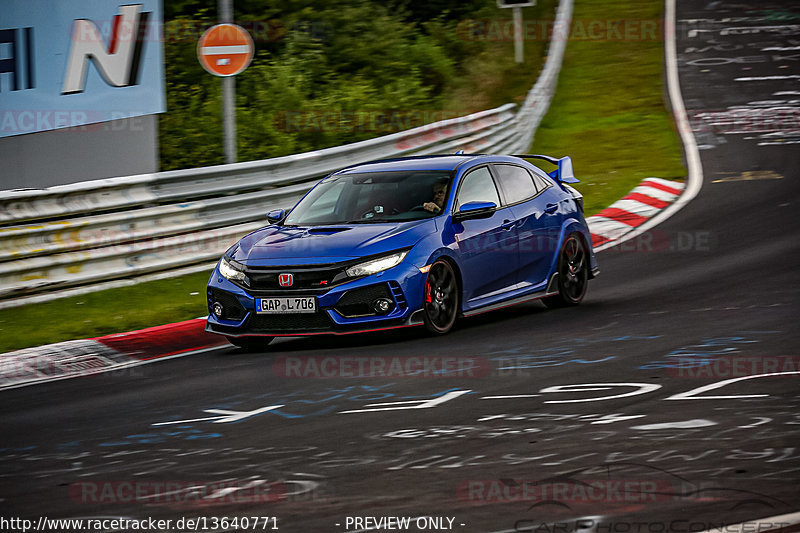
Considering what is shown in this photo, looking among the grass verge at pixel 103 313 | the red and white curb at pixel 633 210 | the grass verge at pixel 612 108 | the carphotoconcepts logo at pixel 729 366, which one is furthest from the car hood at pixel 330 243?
the grass verge at pixel 612 108

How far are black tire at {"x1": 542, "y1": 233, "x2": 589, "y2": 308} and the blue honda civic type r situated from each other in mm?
13

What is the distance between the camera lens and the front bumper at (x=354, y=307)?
990 centimetres

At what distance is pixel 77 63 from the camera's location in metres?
14.5

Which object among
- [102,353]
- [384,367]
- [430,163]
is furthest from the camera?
[430,163]

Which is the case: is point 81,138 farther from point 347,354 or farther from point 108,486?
point 108,486

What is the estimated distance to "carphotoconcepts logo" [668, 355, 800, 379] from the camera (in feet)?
26.9

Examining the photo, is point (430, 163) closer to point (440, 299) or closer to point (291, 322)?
point (440, 299)

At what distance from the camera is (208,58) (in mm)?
14352

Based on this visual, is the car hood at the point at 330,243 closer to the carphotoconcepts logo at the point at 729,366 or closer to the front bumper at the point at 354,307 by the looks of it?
the front bumper at the point at 354,307

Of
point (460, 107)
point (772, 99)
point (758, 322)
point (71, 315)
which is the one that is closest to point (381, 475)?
point (758, 322)

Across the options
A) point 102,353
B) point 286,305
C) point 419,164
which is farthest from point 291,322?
point 419,164

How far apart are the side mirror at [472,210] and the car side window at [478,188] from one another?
6.0 inches

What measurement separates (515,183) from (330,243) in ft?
7.65

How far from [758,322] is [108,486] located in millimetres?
6040
